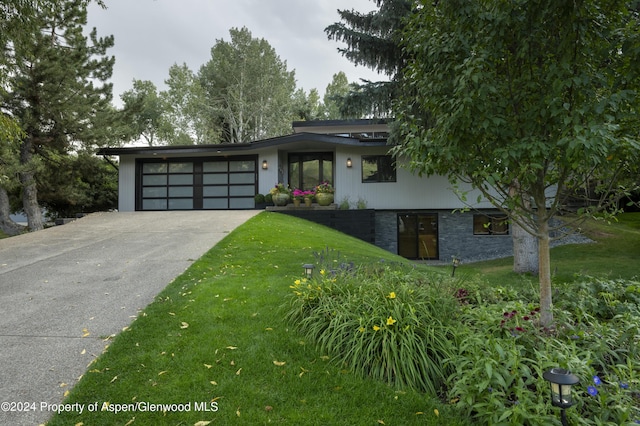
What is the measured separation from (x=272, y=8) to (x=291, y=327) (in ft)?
46.2

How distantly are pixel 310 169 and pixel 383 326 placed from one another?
1143 centimetres

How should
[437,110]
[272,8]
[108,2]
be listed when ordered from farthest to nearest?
1. [272,8]
2. [108,2]
3. [437,110]

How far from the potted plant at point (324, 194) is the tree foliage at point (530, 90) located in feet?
29.8

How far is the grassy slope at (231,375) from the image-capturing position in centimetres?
222

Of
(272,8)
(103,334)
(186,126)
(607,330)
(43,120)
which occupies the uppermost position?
(272,8)

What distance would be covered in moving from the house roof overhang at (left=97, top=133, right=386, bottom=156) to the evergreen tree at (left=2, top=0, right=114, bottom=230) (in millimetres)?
1394

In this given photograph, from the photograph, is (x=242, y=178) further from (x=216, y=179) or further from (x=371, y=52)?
(x=371, y=52)

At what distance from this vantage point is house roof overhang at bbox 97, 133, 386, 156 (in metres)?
12.0

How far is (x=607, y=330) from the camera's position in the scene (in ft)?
9.04

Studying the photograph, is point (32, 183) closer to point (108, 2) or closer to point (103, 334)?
point (108, 2)

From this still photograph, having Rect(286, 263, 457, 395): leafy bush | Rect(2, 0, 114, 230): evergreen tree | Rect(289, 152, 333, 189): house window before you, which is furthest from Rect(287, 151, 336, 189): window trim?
Rect(286, 263, 457, 395): leafy bush

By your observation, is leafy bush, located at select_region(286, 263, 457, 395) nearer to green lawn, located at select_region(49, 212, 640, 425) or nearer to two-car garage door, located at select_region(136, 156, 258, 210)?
green lawn, located at select_region(49, 212, 640, 425)

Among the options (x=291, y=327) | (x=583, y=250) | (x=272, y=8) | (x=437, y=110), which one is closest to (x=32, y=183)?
(x=272, y=8)

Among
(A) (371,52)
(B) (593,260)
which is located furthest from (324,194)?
(B) (593,260)
